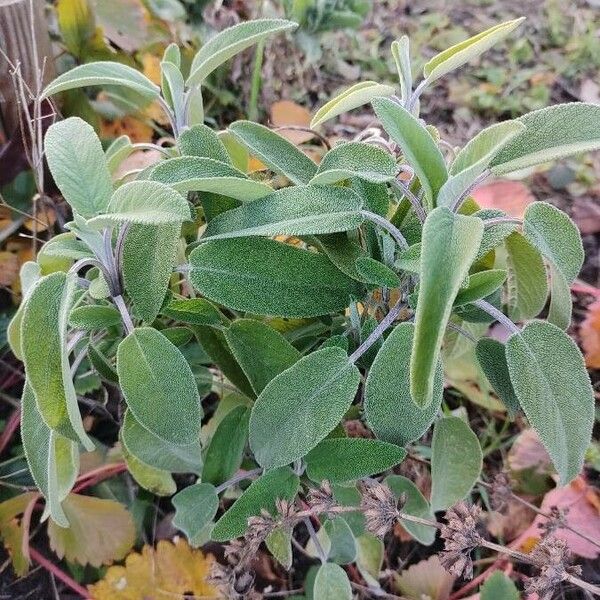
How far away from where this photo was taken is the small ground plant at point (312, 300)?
0.60m

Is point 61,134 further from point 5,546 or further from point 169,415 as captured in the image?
point 5,546

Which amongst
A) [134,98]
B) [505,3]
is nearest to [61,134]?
[134,98]

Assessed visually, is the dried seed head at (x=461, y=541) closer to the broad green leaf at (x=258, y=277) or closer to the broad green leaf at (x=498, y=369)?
the broad green leaf at (x=498, y=369)

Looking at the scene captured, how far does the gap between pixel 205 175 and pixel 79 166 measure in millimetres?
124

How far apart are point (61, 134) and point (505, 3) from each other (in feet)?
6.48

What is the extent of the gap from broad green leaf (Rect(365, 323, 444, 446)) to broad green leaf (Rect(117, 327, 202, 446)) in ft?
0.56

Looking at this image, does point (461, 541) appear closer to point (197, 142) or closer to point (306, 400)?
point (306, 400)

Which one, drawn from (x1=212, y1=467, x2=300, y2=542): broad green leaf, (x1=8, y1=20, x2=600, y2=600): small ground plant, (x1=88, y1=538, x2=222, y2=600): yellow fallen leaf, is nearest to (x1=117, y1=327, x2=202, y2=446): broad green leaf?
(x1=8, y1=20, x2=600, y2=600): small ground plant

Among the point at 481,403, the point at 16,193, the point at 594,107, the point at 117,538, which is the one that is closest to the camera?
the point at 594,107

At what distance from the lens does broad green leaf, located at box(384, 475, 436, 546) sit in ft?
2.86

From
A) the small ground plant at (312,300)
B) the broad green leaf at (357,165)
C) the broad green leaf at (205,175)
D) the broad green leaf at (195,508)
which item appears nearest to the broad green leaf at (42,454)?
the small ground plant at (312,300)

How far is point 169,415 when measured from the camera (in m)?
0.65

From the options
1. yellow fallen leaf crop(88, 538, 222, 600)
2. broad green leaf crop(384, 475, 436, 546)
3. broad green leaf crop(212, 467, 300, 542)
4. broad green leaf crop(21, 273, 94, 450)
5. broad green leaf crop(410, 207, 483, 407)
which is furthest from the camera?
yellow fallen leaf crop(88, 538, 222, 600)

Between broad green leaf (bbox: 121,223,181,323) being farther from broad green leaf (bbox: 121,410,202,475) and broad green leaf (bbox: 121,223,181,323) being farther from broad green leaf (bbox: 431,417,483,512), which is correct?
broad green leaf (bbox: 431,417,483,512)
